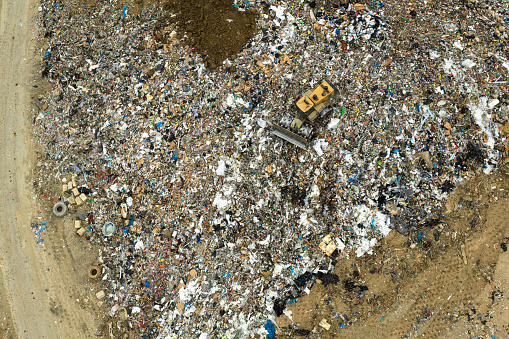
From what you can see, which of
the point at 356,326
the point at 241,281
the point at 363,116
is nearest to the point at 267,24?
the point at 363,116

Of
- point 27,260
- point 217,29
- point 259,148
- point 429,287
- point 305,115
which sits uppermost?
point 217,29

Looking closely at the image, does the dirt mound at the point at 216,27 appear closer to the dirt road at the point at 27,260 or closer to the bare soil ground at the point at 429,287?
the dirt road at the point at 27,260

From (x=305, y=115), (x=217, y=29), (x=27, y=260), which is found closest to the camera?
(x=305, y=115)

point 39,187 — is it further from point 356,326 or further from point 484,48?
point 484,48

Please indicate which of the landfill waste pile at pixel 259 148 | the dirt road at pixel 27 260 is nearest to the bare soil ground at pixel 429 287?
the landfill waste pile at pixel 259 148

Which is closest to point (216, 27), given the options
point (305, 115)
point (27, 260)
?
point (305, 115)

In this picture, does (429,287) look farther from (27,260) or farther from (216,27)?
(27,260)

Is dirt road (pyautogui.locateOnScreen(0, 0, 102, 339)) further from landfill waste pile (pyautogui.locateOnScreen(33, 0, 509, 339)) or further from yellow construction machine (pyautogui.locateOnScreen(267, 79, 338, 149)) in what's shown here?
yellow construction machine (pyautogui.locateOnScreen(267, 79, 338, 149))
